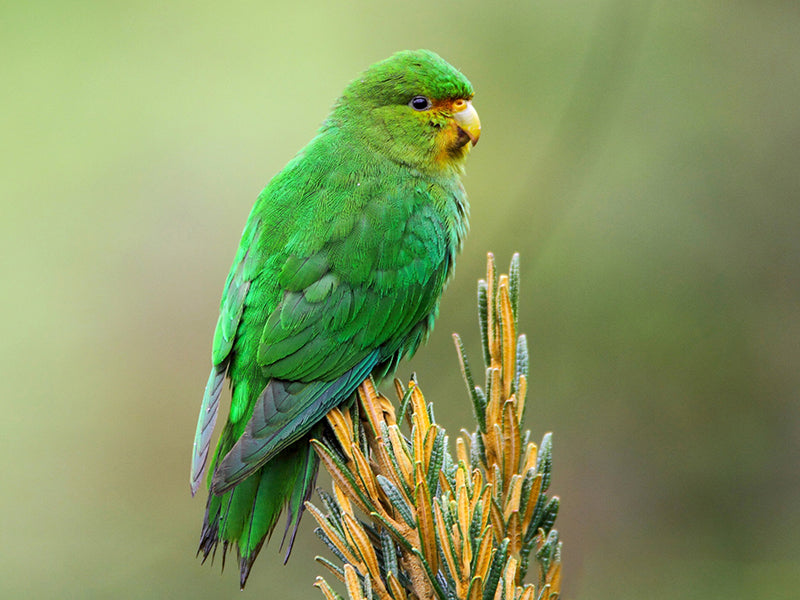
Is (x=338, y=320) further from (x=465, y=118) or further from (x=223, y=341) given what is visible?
(x=465, y=118)

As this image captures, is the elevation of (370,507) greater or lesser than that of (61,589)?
greater

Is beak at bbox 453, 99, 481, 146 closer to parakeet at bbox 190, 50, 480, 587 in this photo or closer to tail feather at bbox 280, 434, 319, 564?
parakeet at bbox 190, 50, 480, 587

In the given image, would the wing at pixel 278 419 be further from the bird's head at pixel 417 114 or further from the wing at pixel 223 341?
the bird's head at pixel 417 114

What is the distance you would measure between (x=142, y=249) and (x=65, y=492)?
1360 millimetres

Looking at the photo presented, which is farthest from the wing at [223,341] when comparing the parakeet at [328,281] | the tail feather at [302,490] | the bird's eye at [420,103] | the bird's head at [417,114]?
the bird's eye at [420,103]

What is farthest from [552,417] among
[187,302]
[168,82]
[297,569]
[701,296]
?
[168,82]

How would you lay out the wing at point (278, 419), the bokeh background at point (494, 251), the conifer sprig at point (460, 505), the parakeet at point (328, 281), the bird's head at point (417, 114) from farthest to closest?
1. the bokeh background at point (494, 251)
2. the bird's head at point (417, 114)
3. the parakeet at point (328, 281)
4. the wing at point (278, 419)
5. the conifer sprig at point (460, 505)

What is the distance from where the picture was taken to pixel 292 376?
260 centimetres

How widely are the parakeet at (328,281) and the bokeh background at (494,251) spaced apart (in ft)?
2.01

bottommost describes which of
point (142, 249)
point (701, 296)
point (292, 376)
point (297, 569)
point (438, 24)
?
point (297, 569)

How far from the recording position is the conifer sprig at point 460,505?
1469 mm

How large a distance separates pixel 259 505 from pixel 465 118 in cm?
174

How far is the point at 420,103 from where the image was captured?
3281mm

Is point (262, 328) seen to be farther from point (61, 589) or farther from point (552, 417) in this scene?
point (61, 589)
